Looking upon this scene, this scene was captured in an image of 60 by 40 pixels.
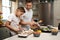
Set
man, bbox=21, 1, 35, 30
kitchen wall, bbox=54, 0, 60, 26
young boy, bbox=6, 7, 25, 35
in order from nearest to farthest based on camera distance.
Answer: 1. young boy, bbox=6, 7, 25, 35
2. man, bbox=21, 1, 35, 30
3. kitchen wall, bbox=54, 0, 60, 26

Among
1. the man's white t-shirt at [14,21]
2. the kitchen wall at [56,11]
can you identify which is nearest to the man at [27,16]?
the man's white t-shirt at [14,21]

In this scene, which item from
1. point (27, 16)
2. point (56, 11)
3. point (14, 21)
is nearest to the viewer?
point (14, 21)

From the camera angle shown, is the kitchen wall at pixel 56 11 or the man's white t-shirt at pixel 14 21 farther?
the kitchen wall at pixel 56 11

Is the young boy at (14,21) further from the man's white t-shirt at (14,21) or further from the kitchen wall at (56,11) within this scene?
the kitchen wall at (56,11)

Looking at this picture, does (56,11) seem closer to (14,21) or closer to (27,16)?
(27,16)

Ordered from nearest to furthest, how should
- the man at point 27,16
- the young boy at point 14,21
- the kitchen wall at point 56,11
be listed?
the young boy at point 14,21 < the man at point 27,16 < the kitchen wall at point 56,11

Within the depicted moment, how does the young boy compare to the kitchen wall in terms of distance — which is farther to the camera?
the kitchen wall

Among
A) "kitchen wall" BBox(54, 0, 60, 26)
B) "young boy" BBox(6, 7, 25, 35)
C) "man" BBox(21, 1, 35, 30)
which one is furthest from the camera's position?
"kitchen wall" BBox(54, 0, 60, 26)

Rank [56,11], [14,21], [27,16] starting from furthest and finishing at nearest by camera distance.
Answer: [56,11]
[27,16]
[14,21]

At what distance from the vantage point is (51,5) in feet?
19.5

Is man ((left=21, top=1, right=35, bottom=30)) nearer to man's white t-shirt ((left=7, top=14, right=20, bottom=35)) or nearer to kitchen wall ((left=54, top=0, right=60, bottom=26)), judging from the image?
man's white t-shirt ((left=7, top=14, right=20, bottom=35))

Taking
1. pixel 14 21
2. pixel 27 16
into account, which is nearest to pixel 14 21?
pixel 14 21

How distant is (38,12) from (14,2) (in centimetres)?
116

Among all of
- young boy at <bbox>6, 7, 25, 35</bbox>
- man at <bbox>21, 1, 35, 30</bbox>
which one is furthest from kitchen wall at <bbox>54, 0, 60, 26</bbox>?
young boy at <bbox>6, 7, 25, 35</bbox>
